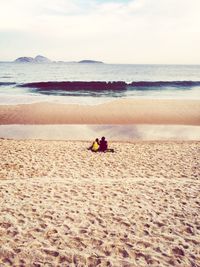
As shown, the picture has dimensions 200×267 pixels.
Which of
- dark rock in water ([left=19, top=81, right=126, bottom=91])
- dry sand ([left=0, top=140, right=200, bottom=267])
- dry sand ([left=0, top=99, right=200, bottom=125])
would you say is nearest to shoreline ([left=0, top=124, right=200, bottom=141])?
dry sand ([left=0, top=99, right=200, bottom=125])

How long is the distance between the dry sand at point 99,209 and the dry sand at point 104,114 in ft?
25.0

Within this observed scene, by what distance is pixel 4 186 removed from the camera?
868 centimetres

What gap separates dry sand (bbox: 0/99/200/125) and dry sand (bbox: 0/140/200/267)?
7.63m

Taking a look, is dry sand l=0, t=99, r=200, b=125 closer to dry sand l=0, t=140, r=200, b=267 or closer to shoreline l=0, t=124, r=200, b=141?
shoreline l=0, t=124, r=200, b=141

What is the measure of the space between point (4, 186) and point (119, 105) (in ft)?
56.4

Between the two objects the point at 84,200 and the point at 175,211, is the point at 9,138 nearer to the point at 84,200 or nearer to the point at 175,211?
the point at 84,200

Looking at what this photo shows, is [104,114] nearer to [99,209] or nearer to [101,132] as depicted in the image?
[101,132]

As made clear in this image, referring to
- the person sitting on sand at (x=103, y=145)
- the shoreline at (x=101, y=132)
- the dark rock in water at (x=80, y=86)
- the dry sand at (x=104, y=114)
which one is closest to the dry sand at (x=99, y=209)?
the person sitting on sand at (x=103, y=145)

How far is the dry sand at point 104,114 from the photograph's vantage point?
64.3 ft

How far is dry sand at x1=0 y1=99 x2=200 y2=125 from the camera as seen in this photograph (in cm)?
1961

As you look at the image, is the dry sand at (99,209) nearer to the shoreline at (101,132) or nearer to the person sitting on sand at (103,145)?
the person sitting on sand at (103,145)

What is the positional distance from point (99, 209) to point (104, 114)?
1453 centimetres

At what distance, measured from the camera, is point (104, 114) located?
21.5m

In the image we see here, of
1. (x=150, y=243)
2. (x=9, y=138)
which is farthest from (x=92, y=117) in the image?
(x=150, y=243)
